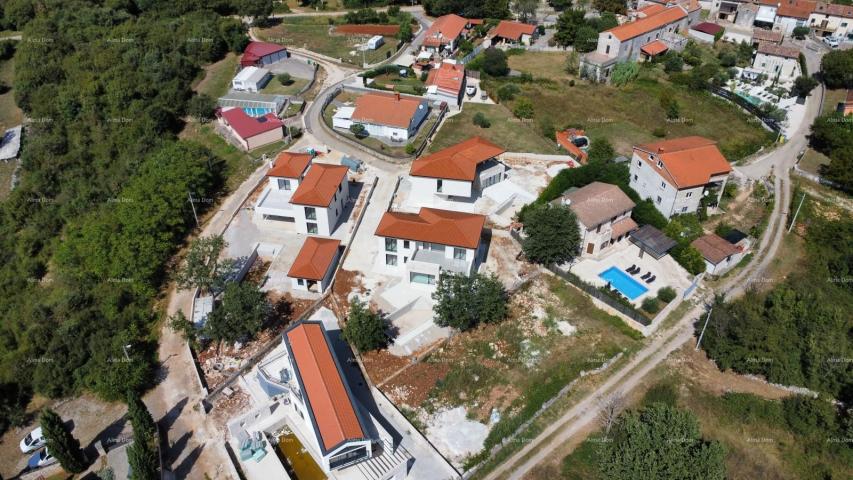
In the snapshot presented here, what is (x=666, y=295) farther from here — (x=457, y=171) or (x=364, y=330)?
(x=364, y=330)

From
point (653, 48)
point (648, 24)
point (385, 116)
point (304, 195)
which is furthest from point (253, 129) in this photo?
point (648, 24)

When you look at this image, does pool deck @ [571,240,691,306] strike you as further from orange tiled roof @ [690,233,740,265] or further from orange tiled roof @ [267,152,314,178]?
orange tiled roof @ [267,152,314,178]

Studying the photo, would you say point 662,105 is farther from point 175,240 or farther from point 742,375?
point 175,240

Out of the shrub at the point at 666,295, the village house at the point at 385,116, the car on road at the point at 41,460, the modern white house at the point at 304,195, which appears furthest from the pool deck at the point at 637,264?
the car on road at the point at 41,460

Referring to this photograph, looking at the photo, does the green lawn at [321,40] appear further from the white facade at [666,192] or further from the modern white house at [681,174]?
the modern white house at [681,174]

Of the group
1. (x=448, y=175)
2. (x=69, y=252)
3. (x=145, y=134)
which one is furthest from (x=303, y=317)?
(x=145, y=134)

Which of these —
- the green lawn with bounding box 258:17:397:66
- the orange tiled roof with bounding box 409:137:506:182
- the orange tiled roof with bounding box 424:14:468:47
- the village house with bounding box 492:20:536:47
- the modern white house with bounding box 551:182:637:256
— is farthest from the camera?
the village house with bounding box 492:20:536:47

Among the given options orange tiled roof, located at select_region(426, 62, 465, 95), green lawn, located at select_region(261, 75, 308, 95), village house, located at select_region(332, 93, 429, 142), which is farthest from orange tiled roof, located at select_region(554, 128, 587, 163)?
green lawn, located at select_region(261, 75, 308, 95)
